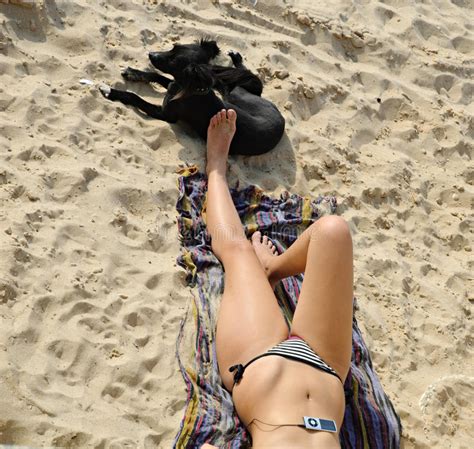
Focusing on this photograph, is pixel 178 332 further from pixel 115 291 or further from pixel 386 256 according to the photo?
pixel 386 256

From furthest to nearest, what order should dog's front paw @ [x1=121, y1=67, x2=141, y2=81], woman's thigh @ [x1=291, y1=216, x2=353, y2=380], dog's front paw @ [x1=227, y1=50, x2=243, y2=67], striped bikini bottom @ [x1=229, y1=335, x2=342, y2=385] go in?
dog's front paw @ [x1=227, y1=50, x2=243, y2=67], dog's front paw @ [x1=121, y1=67, x2=141, y2=81], woman's thigh @ [x1=291, y1=216, x2=353, y2=380], striped bikini bottom @ [x1=229, y1=335, x2=342, y2=385]

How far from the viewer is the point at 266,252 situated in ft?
12.6

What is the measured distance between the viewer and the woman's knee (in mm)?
3197

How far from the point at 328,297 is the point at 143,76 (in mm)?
2166

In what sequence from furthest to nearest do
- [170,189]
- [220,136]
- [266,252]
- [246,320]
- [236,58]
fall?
1. [236,58]
2. [220,136]
3. [170,189]
4. [266,252]
5. [246,320]

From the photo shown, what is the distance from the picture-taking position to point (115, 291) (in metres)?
3.49

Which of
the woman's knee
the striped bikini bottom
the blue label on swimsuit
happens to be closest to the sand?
the striped bikini bottom

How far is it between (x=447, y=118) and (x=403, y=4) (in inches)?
51.6

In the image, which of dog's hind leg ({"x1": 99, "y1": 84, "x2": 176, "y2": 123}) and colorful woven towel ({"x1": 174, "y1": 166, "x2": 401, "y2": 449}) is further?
dog's hind leg ({"x1": 99, "y1": 84, "x2": 176, "y2": 123})

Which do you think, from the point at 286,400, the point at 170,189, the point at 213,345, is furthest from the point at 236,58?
the point at 286,400

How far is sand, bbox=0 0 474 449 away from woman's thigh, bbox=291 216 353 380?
0.62 m

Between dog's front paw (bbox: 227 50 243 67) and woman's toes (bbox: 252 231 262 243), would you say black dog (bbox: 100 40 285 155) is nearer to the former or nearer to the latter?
dog's front paw (bbox: 227 50 243 67)

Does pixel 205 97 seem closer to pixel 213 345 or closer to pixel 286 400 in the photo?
pixel 213 345

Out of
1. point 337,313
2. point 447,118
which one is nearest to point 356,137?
point 447,118
